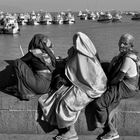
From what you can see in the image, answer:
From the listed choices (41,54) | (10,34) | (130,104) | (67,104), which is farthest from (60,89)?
(10,34)

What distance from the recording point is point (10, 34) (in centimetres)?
5281

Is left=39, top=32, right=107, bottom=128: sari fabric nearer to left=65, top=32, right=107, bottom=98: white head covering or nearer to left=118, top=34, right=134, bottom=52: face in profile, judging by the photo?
left=65, top=32, right=107, bottom=98: white head covering

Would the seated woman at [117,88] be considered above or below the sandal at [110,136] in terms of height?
above

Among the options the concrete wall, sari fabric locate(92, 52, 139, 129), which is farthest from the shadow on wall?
sari fabric locate(92, 52, 139, 129)

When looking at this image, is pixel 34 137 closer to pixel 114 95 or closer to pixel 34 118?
pixel 34 118

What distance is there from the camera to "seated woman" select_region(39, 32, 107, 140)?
4105 millimetres

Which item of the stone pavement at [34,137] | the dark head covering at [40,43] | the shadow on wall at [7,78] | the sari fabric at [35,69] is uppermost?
the dark head covering at [40,43]

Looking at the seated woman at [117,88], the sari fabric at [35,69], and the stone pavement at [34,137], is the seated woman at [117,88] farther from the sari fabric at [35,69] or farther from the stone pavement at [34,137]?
the sari fabric at [35,69]

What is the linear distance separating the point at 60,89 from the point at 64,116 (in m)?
0.39

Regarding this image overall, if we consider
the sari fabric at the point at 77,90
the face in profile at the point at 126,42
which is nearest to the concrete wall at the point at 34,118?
the sari fabric at the point at 77,90

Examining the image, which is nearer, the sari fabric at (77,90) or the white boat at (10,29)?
the sari fabric at (77,90)

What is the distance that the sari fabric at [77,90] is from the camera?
410 cm

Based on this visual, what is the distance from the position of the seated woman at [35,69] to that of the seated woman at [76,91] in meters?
0.18

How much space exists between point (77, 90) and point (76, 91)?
0.02 m
